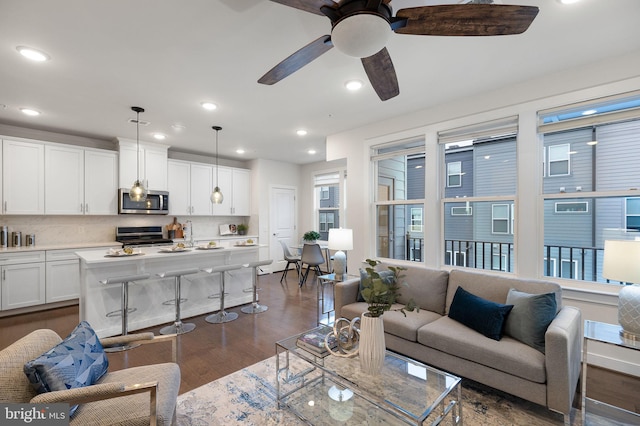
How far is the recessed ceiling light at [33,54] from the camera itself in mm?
2350

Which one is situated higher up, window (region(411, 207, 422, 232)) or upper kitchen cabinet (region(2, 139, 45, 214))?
upper kitchen cabinet (region(2, 139, 45, 214))

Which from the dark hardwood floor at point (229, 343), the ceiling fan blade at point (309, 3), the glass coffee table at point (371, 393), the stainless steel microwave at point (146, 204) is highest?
the ceiling fan blade at point (309, 3)

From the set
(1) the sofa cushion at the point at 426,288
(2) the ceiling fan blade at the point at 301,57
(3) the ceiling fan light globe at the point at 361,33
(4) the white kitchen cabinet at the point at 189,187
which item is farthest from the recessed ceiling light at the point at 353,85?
(4) the white kitchen cabinet at the point at 189,187

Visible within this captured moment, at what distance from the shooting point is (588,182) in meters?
2.83

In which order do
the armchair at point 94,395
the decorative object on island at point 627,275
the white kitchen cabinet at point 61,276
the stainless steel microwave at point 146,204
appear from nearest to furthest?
the armchair at point 94,395
the decorative object on island at point 627,275
the white kitchen cabinet at point 61,276
the stainless steel microwave at point 146,204

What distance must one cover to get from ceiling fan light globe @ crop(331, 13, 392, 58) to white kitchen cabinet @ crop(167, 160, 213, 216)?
5286 millimetres

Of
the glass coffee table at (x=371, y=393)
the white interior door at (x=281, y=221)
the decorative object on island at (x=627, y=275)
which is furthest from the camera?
the white interior door at (x=281, y=221)

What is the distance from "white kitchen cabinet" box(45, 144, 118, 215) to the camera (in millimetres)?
4520

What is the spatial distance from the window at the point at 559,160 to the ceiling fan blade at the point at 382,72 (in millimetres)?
1982

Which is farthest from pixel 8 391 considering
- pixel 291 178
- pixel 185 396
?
pixel 291 178

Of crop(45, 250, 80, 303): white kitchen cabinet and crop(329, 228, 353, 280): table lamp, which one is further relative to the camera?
crop(45, 250, 80, 303): white kitchen cabinet

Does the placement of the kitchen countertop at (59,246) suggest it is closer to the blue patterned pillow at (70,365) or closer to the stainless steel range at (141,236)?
the stainless steel range at (141,236)

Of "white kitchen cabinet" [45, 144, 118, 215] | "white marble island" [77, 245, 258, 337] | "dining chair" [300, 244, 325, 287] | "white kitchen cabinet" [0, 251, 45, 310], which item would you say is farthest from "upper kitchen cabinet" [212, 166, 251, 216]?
"white kitchen cabinet" [0, 251, 45, 310]

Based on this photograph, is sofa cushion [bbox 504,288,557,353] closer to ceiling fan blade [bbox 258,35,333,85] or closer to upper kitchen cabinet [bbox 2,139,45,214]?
ceiling fan blade [bbox 258,35,333,85]
